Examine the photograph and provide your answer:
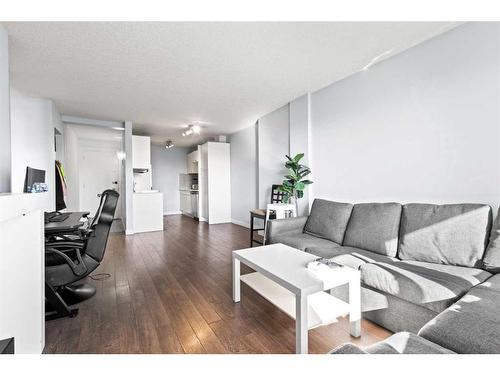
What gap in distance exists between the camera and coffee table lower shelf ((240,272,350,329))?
59.2 inches

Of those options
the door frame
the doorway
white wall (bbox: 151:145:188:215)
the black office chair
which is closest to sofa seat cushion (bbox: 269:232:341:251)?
the black office chair

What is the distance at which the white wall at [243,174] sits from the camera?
5.36 m

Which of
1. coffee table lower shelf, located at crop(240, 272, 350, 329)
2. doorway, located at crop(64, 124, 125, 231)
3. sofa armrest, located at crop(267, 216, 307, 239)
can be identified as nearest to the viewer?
coffee table lower shelf, located at crop(240, 272, 350, 329)

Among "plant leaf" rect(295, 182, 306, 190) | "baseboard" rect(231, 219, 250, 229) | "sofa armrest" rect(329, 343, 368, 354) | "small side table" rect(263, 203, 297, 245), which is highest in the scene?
"plant leaf" rect(295, 182, 306, 190)

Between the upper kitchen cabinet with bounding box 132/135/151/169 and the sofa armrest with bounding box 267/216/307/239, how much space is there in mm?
3994

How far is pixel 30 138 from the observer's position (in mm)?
3428

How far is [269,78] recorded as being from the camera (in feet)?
9.74

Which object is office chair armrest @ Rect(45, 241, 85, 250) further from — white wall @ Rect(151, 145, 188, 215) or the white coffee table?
white wall @ Rect(151, 145, 188, 215)

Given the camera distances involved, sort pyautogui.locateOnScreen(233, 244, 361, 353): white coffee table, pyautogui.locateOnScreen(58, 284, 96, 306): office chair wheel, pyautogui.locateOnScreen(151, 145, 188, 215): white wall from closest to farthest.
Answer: pyautogui.locateOnScreen(233, 244, 361, 353): white coffee table < pyautogui.locateOnScreen(58, 284, 96, 306): office chair wheel < pyautogui.locateOnScreen(151, 145, 188, 215): white wall

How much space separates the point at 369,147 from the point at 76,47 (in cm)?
323

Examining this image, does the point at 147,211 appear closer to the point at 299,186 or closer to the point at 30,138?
the point at 30,138

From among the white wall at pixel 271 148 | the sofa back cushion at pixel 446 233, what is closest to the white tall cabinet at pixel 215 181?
the white wall at pixel 271 148
